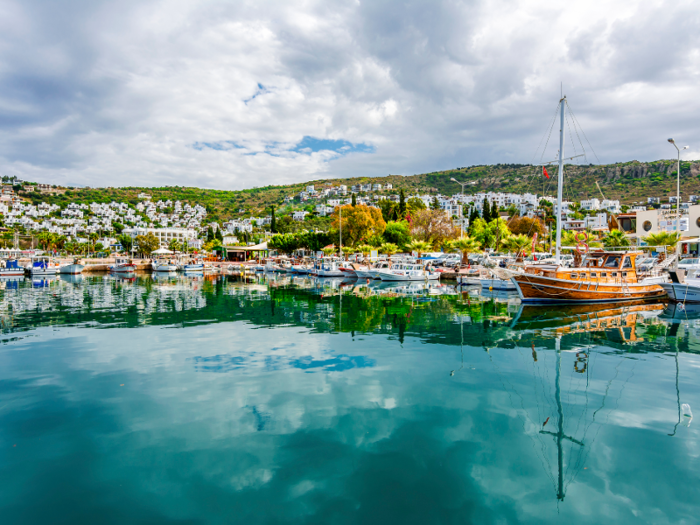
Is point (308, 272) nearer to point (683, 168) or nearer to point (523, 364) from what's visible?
point (523, 364)

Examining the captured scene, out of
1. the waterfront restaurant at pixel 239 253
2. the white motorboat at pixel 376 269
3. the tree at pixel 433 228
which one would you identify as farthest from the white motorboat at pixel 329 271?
the waterfront restaurant at pixel 239 253

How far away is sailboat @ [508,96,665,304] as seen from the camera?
24.5 meters

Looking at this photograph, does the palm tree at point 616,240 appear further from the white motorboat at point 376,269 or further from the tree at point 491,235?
the white motorboat at point 376,269

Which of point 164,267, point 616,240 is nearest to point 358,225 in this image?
point 164,267

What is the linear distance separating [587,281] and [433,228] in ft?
169

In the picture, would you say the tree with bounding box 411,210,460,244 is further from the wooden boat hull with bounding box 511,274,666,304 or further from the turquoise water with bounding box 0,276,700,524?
the turquoise water with bounding box 0,276,700,524

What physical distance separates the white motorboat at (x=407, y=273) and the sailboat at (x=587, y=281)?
16.2 meters

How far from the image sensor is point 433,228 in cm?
7562

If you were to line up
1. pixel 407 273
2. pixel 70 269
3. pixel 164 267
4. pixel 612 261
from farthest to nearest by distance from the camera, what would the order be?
pixel 164 267 → pixel 70 269 → pixel 407 273 → pixel 612 261

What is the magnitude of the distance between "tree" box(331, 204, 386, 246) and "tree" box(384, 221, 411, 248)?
11.4 ft

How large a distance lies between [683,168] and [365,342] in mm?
187703

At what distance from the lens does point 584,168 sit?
186250 mm

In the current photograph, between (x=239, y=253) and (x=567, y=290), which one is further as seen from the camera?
(x=239, y=253)

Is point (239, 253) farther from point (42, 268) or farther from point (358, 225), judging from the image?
point (42, 268)
